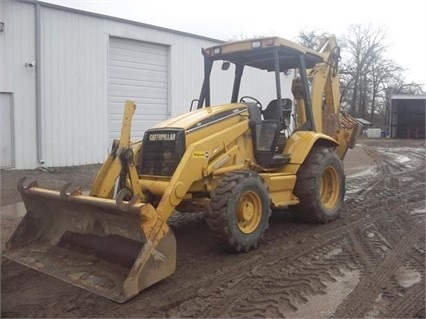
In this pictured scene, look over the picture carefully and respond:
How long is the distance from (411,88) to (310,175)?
5125cm

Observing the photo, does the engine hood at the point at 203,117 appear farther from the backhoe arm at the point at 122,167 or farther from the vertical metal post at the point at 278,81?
the backhoe arm at the point at 122,167

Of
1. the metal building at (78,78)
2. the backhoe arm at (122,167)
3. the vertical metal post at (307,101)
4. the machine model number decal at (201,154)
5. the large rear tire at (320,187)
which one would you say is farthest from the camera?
the metal building at (78,78)

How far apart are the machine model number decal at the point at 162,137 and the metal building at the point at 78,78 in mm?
7577

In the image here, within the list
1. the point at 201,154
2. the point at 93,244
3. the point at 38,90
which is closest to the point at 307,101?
the point at 201,154

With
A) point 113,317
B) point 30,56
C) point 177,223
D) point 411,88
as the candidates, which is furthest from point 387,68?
point 113,317

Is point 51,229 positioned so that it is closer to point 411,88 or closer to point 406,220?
point 406,220

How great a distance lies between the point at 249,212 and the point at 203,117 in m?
1.33

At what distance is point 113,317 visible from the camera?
3889 mm

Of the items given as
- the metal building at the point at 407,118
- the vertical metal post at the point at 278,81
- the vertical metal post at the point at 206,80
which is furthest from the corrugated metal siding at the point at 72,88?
the metal building at the point at 407,118

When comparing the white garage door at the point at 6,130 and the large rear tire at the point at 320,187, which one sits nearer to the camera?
the large rear tire at the point at 320,187

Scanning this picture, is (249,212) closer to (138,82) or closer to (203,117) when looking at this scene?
(203,117)

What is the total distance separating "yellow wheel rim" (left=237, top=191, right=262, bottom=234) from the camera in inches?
215

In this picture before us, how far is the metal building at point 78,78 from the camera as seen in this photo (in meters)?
11.9

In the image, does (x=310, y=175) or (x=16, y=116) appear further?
(x=16, y=116)
